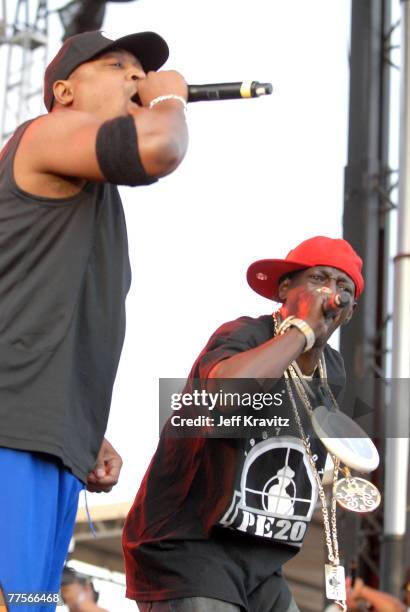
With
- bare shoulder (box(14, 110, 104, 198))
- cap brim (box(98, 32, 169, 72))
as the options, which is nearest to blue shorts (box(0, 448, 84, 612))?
bare shoulder (box(14, 110, 104, 198))

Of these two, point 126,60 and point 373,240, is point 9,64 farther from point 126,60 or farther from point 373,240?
point 126,60

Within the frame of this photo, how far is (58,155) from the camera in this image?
222 cm

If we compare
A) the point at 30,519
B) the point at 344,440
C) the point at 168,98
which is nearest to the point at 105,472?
the point at 30,519

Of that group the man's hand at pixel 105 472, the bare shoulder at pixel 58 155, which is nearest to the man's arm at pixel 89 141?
the bare shoulder at pixel 58 155

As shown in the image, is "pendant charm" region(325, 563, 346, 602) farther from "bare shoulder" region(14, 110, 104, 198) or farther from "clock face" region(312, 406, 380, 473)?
"bare shoulder" region(14, 110, 104, 198)

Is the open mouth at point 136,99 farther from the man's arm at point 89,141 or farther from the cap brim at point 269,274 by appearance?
the cap brim at point 269,274

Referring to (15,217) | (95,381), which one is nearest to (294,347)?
(95,381)

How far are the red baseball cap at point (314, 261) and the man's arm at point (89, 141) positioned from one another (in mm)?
1131

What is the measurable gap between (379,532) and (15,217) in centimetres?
450

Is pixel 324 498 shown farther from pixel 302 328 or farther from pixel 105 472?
pixel 105 472

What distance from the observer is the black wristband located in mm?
2154

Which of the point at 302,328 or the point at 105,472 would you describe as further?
the point at 302,328

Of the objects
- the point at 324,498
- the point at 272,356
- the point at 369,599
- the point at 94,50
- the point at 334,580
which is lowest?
the point at 369,599

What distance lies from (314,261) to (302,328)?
0.46 m
